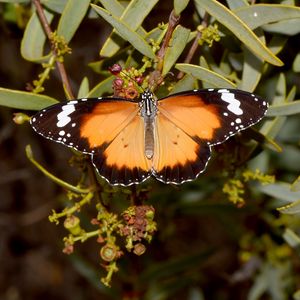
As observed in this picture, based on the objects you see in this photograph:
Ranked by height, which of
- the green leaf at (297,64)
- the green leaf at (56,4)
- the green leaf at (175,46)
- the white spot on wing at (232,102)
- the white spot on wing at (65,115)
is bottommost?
the white spot on wing at (65,115)

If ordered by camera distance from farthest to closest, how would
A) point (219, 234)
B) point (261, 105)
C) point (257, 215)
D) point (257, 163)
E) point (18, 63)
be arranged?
1. point (219, 234)
2. point (18, 63)
3. point (257, 215)
4. point (257, 163)
5. point (261, 105)

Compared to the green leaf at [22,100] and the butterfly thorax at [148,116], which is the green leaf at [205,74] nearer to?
the butterfly thorax at [148,116]

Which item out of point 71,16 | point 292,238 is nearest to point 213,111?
point 71,16

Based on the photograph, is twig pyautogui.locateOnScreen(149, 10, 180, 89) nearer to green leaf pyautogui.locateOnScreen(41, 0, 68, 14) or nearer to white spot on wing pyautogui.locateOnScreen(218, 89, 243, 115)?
white spot on wing pyautogui.locateOnScreen(218, 89, 243, 115)

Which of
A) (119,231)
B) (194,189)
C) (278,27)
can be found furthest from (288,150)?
(119,231)

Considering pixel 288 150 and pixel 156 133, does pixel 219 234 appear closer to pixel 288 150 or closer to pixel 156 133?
pixel 288 150

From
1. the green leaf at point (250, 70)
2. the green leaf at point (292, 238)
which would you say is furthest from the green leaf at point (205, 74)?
the green leaf at point (292, 238)
